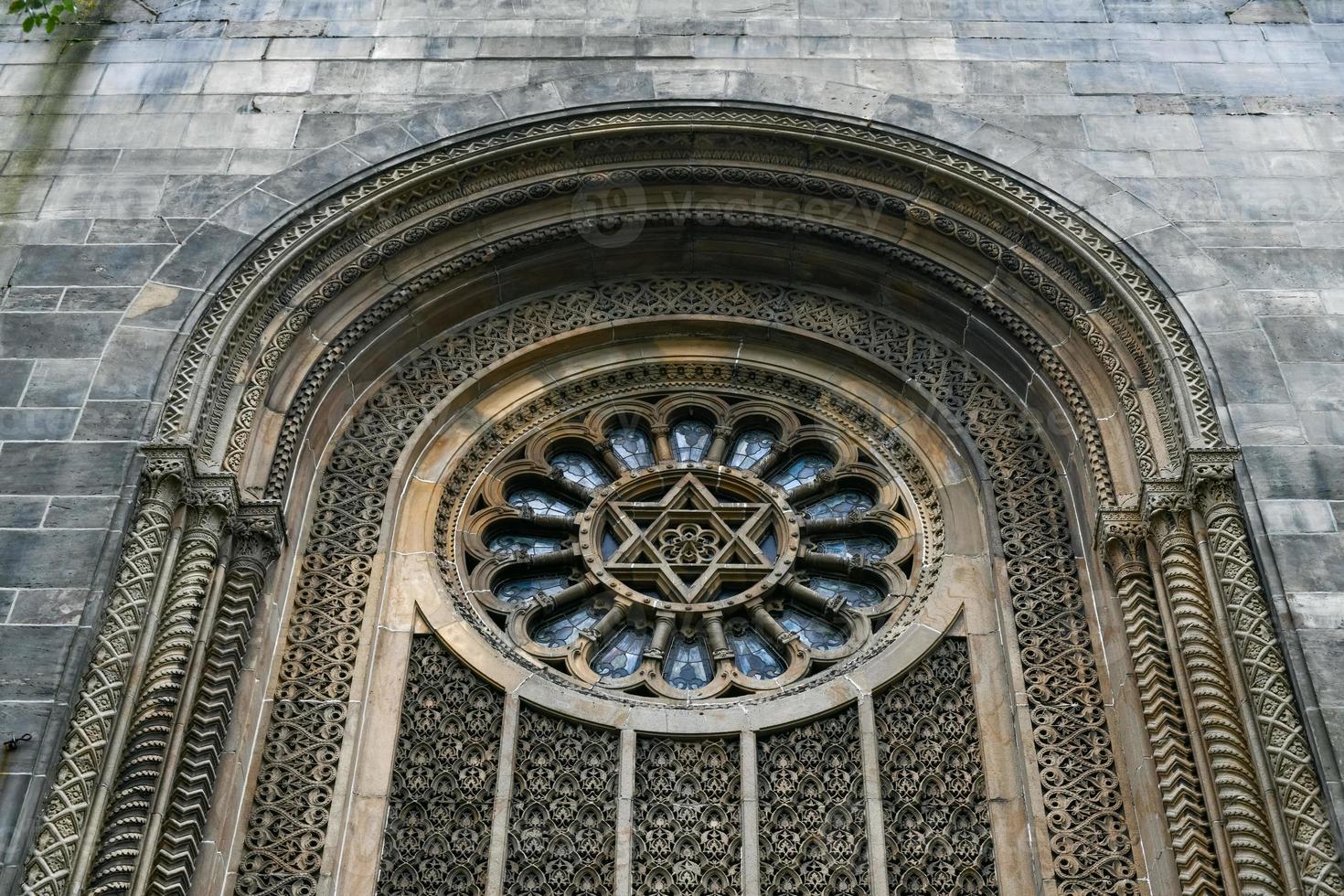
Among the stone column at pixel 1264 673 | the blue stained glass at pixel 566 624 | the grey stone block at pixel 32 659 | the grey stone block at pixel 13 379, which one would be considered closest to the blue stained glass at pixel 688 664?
the blue stained glass at pixel 566 624

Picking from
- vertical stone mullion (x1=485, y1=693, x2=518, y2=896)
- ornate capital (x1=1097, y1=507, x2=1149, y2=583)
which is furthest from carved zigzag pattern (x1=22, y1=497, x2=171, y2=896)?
ornate capital (x1=1097, y1=507, x2=1149, y2=583)

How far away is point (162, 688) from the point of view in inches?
420

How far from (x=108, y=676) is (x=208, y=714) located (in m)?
0.87

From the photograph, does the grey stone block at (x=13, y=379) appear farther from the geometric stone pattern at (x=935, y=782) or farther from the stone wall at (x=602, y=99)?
the geometric stone pattern at (x=935, y=782)

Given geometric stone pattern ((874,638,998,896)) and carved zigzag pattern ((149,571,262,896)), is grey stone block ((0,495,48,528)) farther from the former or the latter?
geometric stone pattern ((874,638,998,896))

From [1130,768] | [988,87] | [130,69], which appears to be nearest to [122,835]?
[1130,768]

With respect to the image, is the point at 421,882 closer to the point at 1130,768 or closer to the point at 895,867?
the point at 895,867

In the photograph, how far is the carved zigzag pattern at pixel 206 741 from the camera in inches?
410

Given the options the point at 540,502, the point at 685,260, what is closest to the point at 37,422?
the point at 540,502

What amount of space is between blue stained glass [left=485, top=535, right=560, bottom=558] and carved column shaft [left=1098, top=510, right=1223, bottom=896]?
4194 millimetres

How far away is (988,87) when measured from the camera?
14641mm

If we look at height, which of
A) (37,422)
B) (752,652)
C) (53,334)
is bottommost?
(752,652)

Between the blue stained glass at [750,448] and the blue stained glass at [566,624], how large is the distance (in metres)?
1.81

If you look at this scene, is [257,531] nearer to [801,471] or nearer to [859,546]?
[801,471]
